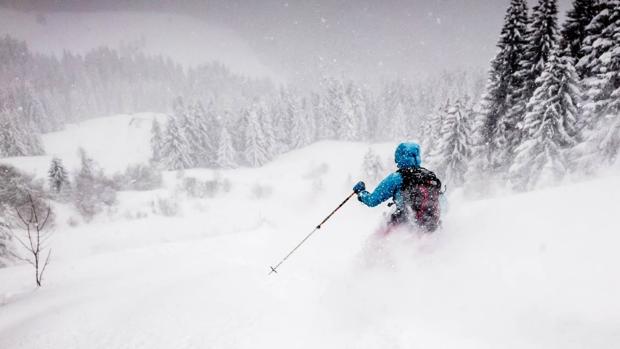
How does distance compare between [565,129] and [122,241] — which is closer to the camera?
[565,129]

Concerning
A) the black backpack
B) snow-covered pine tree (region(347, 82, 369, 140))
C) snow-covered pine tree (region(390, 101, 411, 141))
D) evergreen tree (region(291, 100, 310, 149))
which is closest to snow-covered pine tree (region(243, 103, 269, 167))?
evergreen tree (region(291, 100, 310, 149))

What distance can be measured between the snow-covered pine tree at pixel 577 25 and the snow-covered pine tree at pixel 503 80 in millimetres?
1965

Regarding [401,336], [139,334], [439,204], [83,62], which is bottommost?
[139,334]

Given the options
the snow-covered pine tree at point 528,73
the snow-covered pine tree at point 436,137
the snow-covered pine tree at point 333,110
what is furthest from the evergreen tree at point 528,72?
the snow-covered pine tree at point 333,110

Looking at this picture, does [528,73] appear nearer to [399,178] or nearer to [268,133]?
[399,178]

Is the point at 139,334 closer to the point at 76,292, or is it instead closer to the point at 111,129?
the point at 76,292

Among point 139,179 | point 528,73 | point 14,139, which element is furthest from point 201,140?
point 528,73

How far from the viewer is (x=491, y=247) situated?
13.6ft

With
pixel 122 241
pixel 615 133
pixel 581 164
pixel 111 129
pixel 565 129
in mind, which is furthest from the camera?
pixel 111 129

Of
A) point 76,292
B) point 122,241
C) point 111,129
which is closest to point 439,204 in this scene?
point 76,292

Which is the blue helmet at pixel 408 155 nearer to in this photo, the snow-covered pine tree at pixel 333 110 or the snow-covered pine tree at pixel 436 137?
the snow-covered pine tree at pixel 436 137

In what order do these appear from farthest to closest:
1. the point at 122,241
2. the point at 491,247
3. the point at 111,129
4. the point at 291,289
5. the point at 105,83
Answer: the point at 105,83, the point at 111,129, the point at 122,241, the point at 291,289, the point at 491,247

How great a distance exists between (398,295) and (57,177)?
38.4 m

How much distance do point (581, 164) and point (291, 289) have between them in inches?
605
